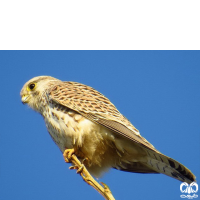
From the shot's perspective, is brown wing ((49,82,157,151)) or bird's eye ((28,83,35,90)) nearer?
brown wing ((49,82,157,151))

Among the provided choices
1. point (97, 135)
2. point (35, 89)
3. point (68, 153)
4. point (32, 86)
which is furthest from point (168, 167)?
point (32, 86)

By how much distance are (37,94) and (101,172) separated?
1.36 m

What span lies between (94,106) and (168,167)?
1120mm

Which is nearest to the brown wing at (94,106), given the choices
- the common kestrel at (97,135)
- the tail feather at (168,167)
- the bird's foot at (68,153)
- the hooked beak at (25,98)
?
the common kestrel at (97,135)

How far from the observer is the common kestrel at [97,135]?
3.86 meters

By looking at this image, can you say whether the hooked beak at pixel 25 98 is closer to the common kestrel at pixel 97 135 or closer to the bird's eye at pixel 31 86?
the bird's eye at pixel 31 86

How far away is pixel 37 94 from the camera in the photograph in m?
4.89

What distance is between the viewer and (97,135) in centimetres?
395

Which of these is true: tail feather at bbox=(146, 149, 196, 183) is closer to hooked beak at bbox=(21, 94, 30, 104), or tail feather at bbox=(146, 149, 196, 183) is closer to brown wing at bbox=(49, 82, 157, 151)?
brown wing at bbox=(49, 82, 157, 151)

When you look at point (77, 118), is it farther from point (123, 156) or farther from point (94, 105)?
point (123, 156)

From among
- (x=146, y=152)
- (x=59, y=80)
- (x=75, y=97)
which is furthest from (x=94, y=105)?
(x=59, y=80)

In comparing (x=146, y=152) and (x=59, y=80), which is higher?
(x=59, y=80)

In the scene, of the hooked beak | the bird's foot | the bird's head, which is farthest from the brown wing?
the hooked beak

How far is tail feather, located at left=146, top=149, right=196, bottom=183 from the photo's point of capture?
3.27m
